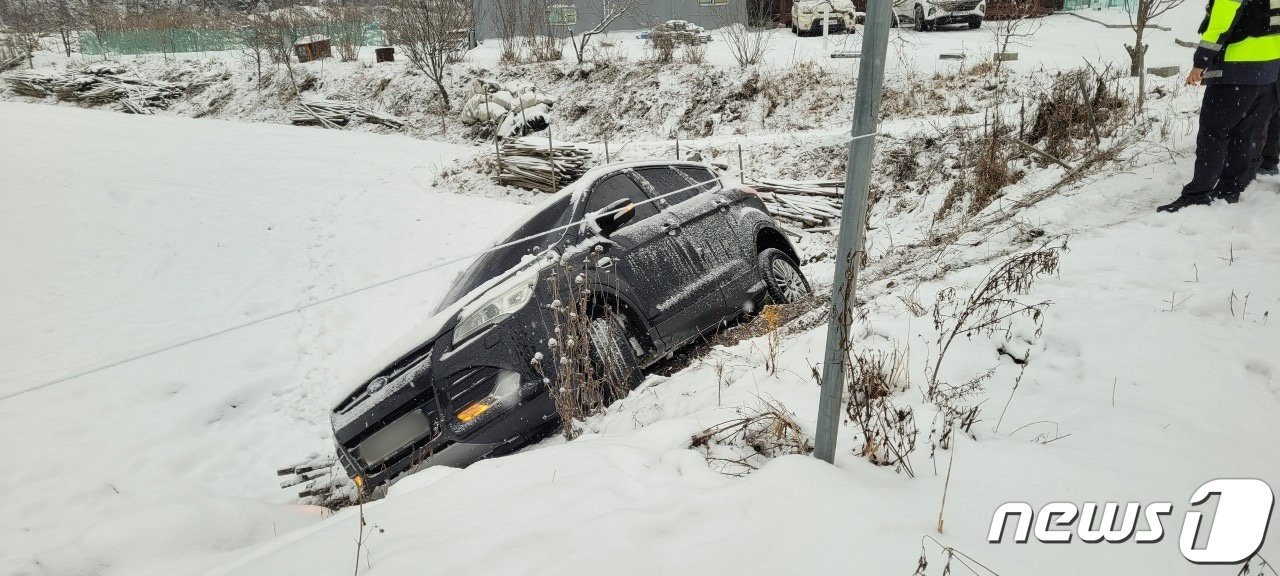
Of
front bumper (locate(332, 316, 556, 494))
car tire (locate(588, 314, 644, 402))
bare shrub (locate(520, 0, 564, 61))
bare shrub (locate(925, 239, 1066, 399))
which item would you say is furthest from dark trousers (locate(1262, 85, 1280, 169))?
bare shrub (locate(520, 0, 564, 61))

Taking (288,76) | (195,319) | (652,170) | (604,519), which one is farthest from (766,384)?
(288,76)

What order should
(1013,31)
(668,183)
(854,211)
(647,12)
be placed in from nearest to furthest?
1. (854,211)
2. (668,183)
3. (1013,31)
4. (647,12)

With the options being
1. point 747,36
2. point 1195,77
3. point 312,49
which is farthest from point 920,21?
point 312,49

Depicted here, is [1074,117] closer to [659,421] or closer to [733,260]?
[733,260]

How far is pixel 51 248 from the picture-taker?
30.8 feet

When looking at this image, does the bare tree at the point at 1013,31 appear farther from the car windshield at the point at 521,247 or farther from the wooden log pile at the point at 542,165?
the car windshield at the point at 521,247

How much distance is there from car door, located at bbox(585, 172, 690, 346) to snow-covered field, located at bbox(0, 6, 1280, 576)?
516 millimetres

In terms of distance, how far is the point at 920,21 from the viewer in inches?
699

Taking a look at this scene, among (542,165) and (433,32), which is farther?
(433,32)

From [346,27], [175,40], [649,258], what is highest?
[346,27]

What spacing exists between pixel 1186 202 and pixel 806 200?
5142 millimetres

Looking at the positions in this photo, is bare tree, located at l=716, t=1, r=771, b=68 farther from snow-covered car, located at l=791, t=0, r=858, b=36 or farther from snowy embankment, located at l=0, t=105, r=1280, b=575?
snowy embankment, located at l=0, t=105, r=1280, b=575

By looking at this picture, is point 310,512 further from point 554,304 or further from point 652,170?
point 652,170

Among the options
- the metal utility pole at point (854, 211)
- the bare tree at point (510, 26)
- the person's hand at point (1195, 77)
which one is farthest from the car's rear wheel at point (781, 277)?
the bare tree at point (510, 26)
